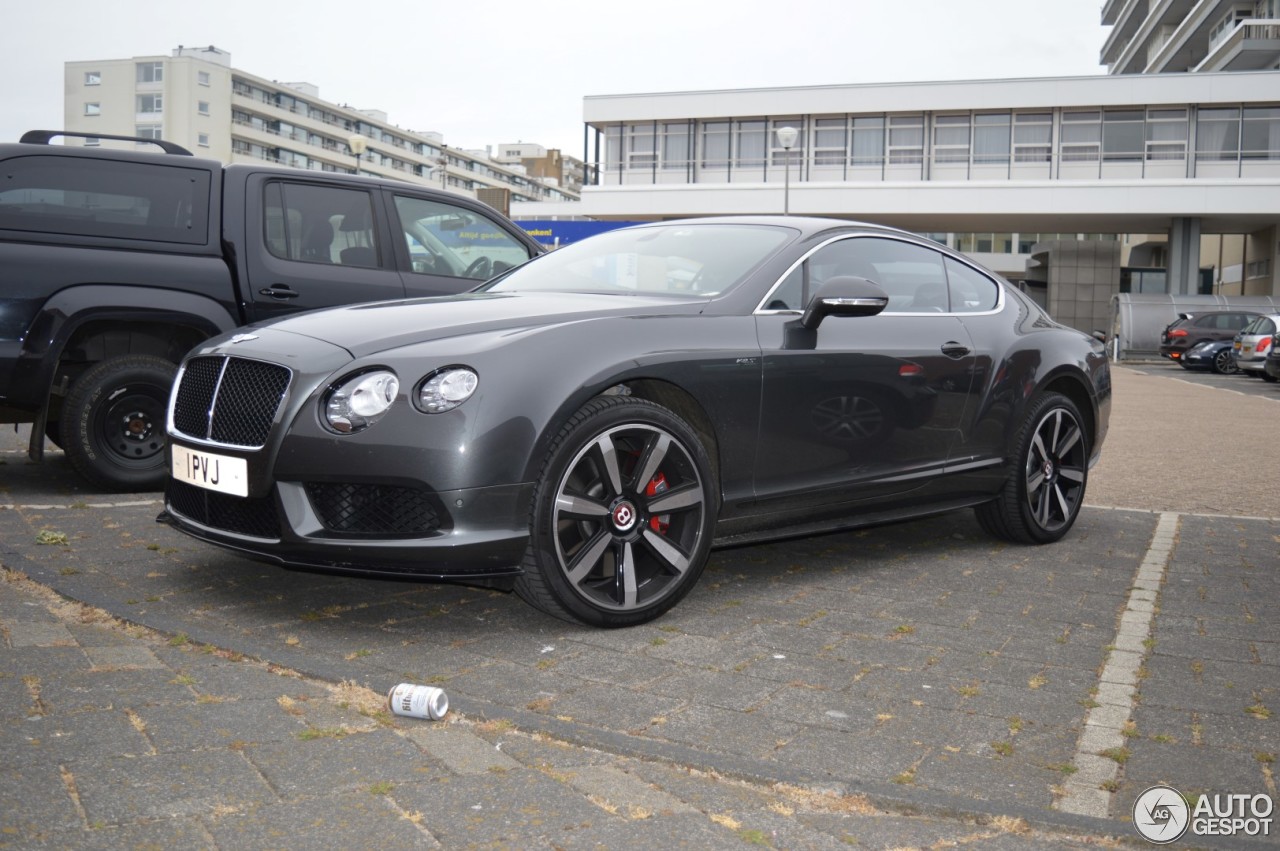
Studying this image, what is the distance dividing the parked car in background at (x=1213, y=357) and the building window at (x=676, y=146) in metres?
24.3

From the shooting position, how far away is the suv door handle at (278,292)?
23.1ft

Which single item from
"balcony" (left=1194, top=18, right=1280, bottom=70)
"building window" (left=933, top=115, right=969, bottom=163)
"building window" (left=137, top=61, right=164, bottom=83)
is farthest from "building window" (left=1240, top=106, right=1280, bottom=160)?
"building window" (left=137, top=61, right=164, bottom=83)

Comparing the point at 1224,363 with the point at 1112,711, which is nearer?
the point at 1112,711

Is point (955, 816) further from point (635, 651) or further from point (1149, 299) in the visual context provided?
point (1149, 299)

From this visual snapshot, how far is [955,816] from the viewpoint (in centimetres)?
278

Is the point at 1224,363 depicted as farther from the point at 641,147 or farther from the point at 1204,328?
the point at 641,147

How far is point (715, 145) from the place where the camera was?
172ft

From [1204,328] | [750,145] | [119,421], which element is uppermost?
[750,145]

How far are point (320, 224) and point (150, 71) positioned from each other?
98291 mm

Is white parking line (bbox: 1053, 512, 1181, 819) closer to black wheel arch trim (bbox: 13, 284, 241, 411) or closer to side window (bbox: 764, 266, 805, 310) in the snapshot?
side window (bbox: 764, 266, 805, 310)

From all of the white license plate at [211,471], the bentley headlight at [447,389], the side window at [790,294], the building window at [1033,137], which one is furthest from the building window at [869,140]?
the bentley headlight at [447,389]

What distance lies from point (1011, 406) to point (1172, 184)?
145 feet

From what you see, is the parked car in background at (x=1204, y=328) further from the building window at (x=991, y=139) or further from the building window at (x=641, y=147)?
the building window at (x=641, y=147)

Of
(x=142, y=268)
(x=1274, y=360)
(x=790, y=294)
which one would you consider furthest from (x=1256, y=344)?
(x=142, y=268)
